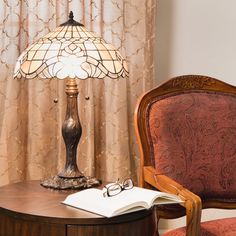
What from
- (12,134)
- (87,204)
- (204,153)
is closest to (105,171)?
(12,134)

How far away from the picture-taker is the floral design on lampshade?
1.62m

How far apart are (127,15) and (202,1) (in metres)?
0.42

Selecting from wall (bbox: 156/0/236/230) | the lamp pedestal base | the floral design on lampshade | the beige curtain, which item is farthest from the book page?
wall (bbox: 156/0/236/230)

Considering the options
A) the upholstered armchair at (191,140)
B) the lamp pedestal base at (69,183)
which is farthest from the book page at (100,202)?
the upholstered armchair at (191,140)

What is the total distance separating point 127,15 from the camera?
2.35 metres

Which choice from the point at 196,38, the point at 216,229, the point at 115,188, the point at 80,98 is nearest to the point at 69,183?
the point at 115,188

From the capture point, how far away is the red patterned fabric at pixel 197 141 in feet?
5.94

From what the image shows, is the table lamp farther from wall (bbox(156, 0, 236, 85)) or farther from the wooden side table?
wall (bbox(156, 0, 236, 85))

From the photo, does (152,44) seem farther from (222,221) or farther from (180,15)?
(222,221)

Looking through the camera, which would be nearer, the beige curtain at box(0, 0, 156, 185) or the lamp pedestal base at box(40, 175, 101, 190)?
the lamp pedestal base at box(40, 175, 101, 190)

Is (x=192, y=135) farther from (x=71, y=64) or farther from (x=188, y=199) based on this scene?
(x=71, y=64)

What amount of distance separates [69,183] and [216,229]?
54 cm

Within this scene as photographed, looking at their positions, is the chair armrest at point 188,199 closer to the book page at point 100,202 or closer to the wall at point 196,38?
the book page at point 100,202

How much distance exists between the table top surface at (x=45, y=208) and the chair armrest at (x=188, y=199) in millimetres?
119
